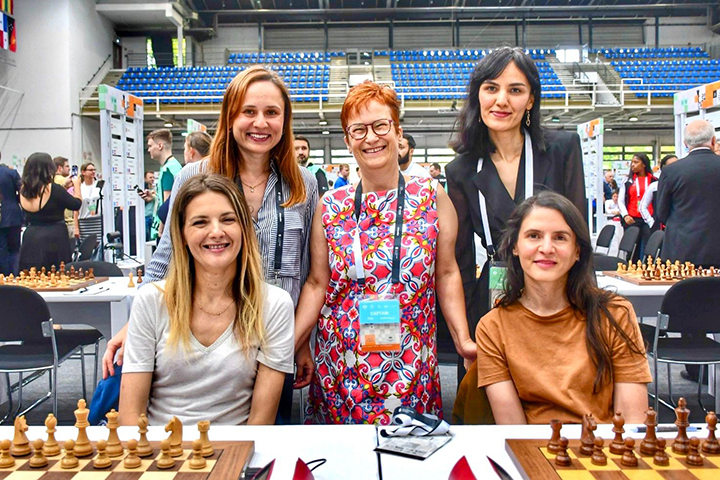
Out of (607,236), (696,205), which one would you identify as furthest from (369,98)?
(607,236)

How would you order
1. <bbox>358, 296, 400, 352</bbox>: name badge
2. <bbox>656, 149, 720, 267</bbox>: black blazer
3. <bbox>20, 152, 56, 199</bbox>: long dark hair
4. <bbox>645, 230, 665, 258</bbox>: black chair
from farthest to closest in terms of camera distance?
1. <bbox>20, 152, 56, 199</bbox>: long dark hair
2. <bbox>645, 230, 665, 258</bbox>: black chair
3. <bbox>656, 149, 720, 267</bbox>: black blazer
4. <bbox>358, 296, 400, 352</bbox>: name badge

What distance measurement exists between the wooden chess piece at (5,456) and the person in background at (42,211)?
15.0 ft

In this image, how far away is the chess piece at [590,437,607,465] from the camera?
1.14m

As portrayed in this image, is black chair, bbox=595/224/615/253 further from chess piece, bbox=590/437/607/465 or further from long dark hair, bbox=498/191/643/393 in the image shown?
chess piece, bbox=590/437/607/465

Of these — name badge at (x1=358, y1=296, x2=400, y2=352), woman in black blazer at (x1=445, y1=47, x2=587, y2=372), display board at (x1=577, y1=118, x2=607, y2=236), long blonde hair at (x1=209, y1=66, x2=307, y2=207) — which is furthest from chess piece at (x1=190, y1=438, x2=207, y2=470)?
display board at (x1=577, y1=118, x2=607, y2=236)

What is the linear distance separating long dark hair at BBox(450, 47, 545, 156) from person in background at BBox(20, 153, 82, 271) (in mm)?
4273

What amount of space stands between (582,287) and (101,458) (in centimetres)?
128

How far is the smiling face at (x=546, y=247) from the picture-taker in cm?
171

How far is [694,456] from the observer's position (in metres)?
1.13

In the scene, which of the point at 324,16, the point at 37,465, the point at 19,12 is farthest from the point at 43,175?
the point at 324,16

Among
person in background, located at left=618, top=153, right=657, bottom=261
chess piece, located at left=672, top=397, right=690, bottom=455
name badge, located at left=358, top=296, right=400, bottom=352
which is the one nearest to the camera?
chess piece, located at left=672, top=397, right=690, bottom=455

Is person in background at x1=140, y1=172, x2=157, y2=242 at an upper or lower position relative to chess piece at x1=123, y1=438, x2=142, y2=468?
upper

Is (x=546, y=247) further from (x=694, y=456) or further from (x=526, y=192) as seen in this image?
(x=694, y=456)

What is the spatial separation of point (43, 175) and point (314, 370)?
167 inches
